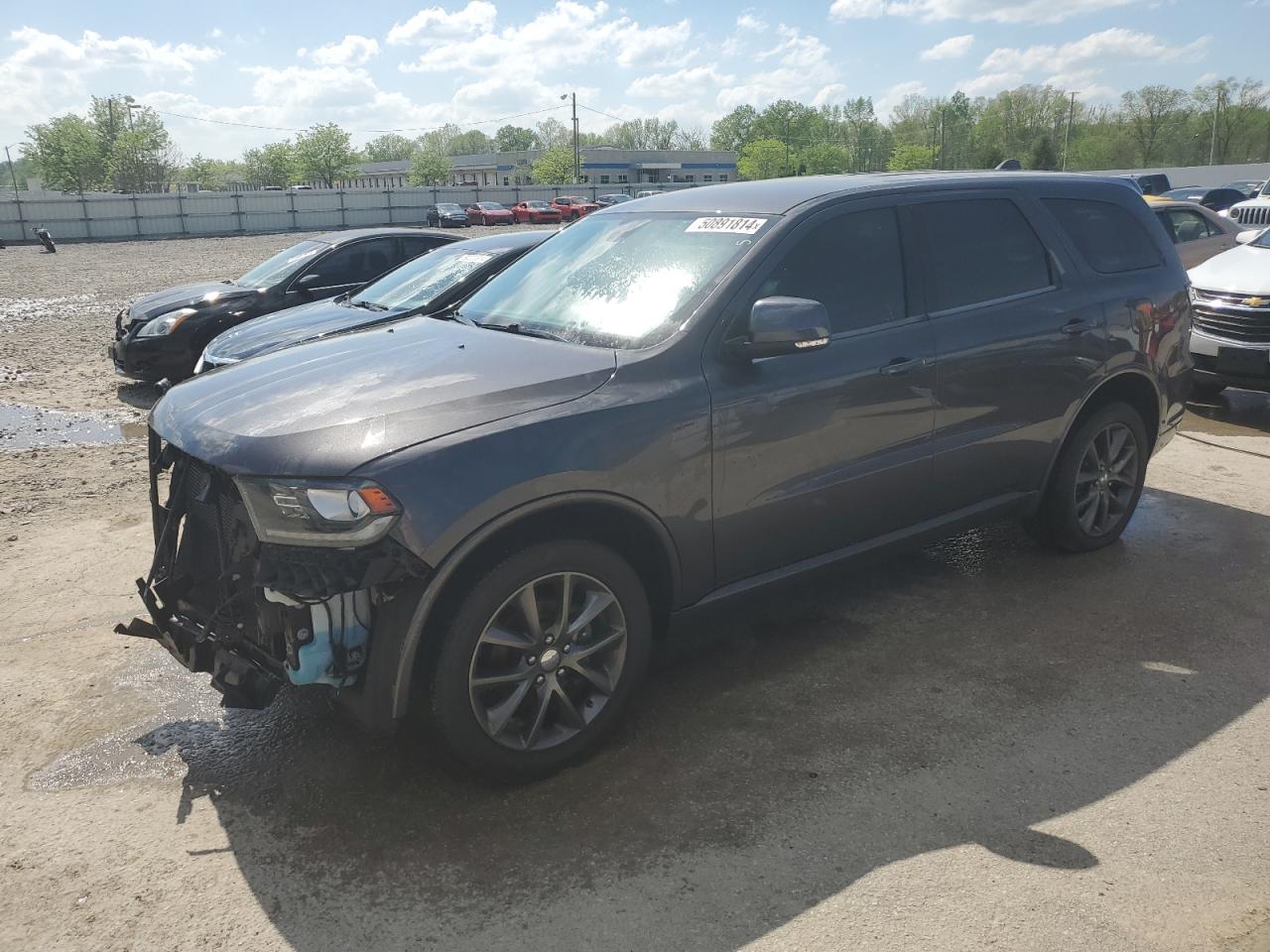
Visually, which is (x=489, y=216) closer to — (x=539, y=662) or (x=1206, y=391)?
(x=1206, y=391)

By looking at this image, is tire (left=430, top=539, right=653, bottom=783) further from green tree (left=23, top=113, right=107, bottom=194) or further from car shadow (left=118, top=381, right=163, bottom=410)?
green tree (left=23, top=113, right=107, bottom=194)

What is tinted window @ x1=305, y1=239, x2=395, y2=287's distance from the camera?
1009 centimetres

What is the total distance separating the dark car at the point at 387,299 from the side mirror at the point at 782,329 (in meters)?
4.22

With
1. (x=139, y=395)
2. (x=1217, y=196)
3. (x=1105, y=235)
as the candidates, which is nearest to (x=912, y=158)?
(x=1217, y=196)

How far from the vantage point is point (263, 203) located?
49625mm

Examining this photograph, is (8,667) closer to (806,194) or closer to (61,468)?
(61,468)

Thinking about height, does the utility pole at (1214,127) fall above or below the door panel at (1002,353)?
above

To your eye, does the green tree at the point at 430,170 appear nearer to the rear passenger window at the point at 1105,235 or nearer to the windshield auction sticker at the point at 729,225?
the rear passenger window at the point at 1105,235

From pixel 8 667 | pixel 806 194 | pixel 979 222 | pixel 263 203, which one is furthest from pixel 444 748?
pixel 263 203

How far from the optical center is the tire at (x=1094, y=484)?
494 cm

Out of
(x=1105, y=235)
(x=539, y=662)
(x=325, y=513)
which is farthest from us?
(x=1105, y=235)

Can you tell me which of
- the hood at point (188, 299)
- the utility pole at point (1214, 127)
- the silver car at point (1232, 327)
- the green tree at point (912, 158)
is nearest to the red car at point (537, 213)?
the hood at point (188, 299)

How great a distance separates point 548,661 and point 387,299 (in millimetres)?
5665

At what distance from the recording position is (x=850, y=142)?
119 meters
